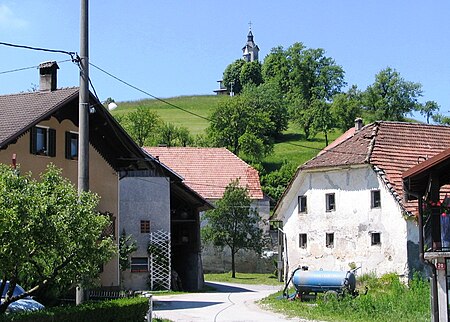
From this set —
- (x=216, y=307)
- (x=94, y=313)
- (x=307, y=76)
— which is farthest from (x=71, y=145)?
(x=307, y=76)

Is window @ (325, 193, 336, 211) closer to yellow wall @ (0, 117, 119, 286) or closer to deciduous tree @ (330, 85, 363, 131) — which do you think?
yellow wall @ (0, 117, 119, 286)

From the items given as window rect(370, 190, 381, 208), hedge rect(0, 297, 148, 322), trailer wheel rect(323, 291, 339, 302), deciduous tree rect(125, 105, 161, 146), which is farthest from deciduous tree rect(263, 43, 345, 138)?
hedge rect(0, 297, 148, 322)

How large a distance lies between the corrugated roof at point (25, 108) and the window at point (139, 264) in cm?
1255

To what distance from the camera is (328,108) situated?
10244cm

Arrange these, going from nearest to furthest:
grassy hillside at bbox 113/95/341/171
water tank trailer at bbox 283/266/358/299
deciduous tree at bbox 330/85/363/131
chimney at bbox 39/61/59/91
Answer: chimney at bbox 39/61/59/91
water tank trailer at bbox 283/266/358/299
grassy hillside at bbox 113/95/341/171
deciduous tree at bbox 330/85/363/131

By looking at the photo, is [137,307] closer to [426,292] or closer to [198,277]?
[426,292]

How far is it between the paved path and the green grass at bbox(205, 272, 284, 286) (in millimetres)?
7339

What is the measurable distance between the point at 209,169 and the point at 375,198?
31.0m

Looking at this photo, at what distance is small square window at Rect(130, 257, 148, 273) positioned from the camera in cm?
3828

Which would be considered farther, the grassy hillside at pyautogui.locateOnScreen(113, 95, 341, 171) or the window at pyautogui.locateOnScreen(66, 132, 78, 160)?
the grassy hillside at pyautogui.locateOnScreen(113, 95, 341, 171)

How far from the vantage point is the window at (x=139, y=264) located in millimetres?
38281

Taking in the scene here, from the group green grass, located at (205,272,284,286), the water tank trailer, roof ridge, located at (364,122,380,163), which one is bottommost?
green grass, located at (205,272,284,286)

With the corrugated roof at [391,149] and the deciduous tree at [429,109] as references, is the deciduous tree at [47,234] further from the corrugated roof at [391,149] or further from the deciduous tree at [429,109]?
the deciduous tree at [429,109]

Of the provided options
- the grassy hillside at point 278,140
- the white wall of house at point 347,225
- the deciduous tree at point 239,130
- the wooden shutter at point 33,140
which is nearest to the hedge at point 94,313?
the wooden shutter at point 33,140
